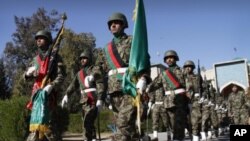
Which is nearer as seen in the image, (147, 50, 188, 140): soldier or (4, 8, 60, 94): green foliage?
(147, 50, 188, 140): soldier

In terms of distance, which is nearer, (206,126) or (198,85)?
(198,85)

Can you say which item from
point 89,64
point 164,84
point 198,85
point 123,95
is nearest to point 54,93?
point 123,95

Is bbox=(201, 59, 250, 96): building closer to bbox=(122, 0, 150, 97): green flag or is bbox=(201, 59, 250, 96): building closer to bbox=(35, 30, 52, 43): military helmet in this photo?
bbox=(35, 30, 52, 43): military helmet

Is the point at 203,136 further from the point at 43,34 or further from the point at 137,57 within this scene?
the point at 137,57

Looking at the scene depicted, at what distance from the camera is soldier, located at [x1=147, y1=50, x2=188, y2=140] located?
418 inches

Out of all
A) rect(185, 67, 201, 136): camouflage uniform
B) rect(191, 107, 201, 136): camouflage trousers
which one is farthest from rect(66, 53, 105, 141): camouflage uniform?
rect(191, 107, 201, 136): camouflage trousers

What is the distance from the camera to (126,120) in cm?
627

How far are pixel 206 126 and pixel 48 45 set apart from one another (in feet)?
30.6

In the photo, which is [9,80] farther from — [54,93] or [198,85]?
[54,93]

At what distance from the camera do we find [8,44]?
51.0m

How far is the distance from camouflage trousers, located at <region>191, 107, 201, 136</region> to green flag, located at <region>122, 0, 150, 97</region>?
6649 millimetres

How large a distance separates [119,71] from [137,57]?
17.4 inches

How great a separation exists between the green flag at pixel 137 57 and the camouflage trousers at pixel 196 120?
6649 millimetres

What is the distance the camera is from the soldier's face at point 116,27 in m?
6.91
